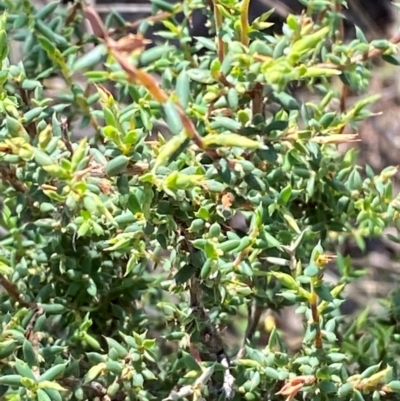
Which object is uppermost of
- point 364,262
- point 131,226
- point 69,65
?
point 69,65

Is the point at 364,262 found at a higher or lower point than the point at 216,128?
lower

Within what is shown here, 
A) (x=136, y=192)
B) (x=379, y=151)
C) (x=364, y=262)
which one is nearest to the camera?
(x=136, y=192)

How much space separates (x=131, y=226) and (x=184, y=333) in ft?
0.56

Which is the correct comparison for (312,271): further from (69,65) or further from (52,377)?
(69,65)

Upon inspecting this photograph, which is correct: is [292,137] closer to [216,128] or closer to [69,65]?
[216,128]

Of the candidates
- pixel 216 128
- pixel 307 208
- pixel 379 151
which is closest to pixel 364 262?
pixel 379 151

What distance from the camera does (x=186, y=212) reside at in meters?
0.77

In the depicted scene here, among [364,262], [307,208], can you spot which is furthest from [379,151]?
[307,208]

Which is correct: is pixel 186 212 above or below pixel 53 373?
above

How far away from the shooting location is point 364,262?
1.83 meters

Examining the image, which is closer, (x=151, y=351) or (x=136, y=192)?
(x=136, y=192)

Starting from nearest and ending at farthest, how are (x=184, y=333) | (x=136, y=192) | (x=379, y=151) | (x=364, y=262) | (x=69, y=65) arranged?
(x=136, y=192) < (x=184, y=333) < (x=69, y=65) < (x=364, y=262) < (x=379, y=151)

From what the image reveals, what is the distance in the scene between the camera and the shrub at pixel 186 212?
29.0 inches

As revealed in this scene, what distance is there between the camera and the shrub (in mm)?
735
